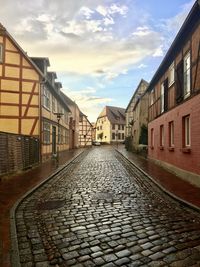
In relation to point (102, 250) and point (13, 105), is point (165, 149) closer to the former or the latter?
point (13, 105)

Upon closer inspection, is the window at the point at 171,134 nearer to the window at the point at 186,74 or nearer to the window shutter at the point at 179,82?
the window shutter at the point at 179,82

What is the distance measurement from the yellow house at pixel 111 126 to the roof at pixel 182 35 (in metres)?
66.2

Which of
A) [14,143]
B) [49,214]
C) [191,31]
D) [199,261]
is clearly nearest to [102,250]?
[199,261]

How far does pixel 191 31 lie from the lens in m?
11.9

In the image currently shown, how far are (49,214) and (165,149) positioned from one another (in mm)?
10999

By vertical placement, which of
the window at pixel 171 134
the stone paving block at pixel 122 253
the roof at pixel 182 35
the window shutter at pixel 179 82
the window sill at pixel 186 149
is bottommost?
the stone paving block at pixel 122 253

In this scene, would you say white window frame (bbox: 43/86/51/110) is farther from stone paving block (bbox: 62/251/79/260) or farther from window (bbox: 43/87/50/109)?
stone paving block (bbox: 62/251/79/260)

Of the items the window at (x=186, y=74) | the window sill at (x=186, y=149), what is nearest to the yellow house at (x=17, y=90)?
the window sill at (x=186, y=149)

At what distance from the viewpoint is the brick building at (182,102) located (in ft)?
36.9

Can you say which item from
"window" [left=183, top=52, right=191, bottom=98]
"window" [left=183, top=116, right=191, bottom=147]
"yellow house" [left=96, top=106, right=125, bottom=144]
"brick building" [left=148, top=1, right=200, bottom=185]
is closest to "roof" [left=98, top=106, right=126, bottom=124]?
"yellow house" [left=96, top=106, right=125, bottom=144]

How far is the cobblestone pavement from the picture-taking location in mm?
4523

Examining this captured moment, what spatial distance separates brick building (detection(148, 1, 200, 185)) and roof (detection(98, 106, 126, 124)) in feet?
221

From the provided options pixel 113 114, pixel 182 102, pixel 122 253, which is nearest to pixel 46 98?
pixel 182 102

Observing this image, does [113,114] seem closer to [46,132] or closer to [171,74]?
[46,132]
